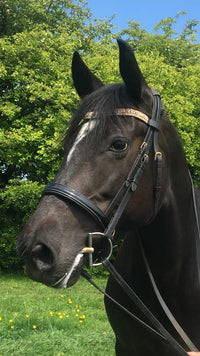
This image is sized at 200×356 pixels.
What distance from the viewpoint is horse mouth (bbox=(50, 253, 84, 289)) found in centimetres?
182

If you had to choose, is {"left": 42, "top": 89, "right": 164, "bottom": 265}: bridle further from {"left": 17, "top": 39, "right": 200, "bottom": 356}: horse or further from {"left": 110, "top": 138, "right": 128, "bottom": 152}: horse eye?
{"left": 110, "top": 138, "right": 128, "bottom": 152}: horse eye

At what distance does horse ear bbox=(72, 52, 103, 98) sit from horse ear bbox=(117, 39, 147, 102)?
45 centimetres

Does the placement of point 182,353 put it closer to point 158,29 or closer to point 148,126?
point 148,126

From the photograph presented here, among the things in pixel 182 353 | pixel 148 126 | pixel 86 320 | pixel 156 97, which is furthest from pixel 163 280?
pixel 86 320

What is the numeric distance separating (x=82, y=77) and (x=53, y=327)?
4.39m

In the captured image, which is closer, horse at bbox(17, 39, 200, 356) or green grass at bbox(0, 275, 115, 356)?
horse at bbox(17, 39, 200, 356)

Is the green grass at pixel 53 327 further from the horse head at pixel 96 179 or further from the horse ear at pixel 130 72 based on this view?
the horse ear at pixel 130 72

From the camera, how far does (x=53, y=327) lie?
5824 millimetres

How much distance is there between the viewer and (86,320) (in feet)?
21.1

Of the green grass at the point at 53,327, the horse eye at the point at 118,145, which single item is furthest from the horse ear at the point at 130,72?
the green grass at the point at 53,327

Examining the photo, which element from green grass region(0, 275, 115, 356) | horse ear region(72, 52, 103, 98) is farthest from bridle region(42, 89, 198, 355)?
green grass region(0, 275, 115, 356)

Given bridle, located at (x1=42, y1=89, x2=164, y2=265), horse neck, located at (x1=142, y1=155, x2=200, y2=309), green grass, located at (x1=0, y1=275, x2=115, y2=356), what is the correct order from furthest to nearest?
green grass, located at (x1=0, y1=275, x2=115, y2=356) → horse neck, located at (x1=142, y1=155, x2=200, y2=309) → bridle, located at (x1=42, y1=89, x2=164, y2=265)

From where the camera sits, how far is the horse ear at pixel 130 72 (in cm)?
202

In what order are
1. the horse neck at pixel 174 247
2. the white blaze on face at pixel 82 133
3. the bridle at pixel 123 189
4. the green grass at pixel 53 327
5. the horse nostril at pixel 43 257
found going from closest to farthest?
the horse nostril at pixel 43 257, the bridle at pixel 123 189, the white blaze on face at pixel 82 133, the horse neck at pixel 174 247, the green grass at pixel 53 327
